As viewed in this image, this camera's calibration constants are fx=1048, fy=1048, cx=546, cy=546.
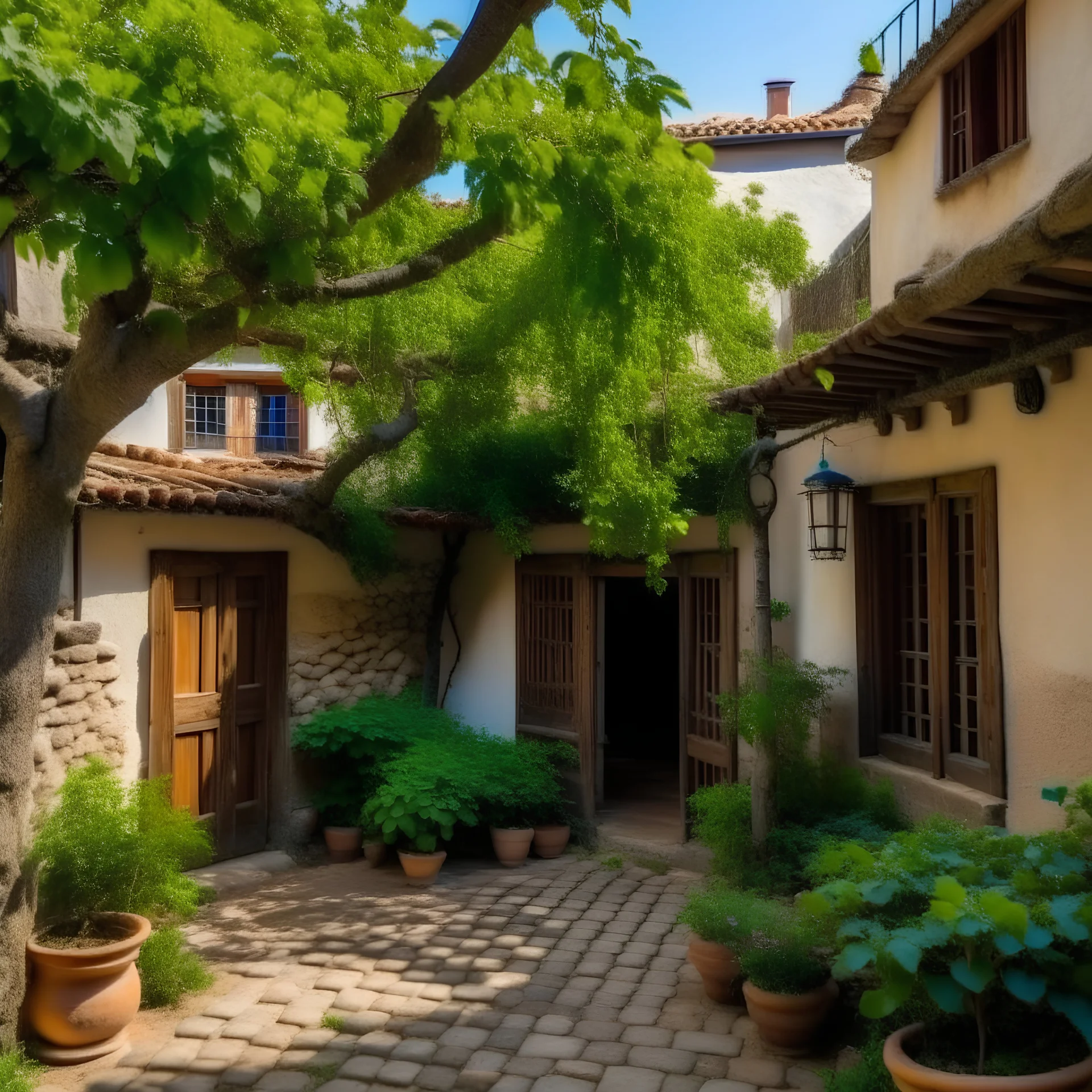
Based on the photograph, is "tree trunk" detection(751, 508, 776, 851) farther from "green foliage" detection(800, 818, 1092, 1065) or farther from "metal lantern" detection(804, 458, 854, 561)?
"green foliage" detection(800, 818, 1092, 1065)

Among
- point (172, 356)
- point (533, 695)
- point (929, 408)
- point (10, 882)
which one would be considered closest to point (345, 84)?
point (172, 356)

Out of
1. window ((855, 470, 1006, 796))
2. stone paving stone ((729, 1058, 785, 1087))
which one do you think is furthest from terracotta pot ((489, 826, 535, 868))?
stone paving stone ((729, 1058, 785, 1087))

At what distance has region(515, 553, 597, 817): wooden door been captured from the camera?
30.7 feet

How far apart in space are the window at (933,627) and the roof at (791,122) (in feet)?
26.2

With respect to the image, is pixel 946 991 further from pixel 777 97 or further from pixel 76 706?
pixel 777 97

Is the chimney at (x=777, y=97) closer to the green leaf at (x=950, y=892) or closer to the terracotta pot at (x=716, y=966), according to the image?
the terracotta pot at (x=716, y=966)

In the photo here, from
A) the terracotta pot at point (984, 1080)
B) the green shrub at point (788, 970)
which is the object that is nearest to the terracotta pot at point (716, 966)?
the green shrub at point (788, 970)

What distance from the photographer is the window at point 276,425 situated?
1527 centimetres

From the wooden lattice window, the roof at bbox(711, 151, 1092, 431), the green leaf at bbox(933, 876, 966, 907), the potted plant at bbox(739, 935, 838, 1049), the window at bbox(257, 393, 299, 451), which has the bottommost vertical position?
the potted plant at bbox(739, 935, 838, 1049)

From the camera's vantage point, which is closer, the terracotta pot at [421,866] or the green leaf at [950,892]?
the green leaf at [950,892]

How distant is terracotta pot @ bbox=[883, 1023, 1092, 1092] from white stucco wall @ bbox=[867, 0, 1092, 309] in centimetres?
466

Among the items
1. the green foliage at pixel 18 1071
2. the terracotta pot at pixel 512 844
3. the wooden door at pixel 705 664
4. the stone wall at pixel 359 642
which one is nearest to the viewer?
the green foliage at pixel 18 1071

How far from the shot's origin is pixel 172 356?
4434 millimetres

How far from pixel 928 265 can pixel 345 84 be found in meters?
4.53
